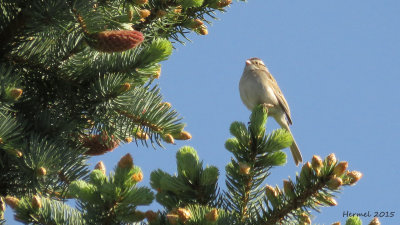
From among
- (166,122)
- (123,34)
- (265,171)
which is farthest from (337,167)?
(123,34)

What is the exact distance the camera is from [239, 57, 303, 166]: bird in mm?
5887

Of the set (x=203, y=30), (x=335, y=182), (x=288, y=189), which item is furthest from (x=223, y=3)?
Result: (x=335, y=182)

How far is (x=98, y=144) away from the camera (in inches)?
120

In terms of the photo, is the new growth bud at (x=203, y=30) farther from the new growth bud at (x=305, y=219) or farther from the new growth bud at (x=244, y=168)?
the new growth bud at (x=305, y=219)

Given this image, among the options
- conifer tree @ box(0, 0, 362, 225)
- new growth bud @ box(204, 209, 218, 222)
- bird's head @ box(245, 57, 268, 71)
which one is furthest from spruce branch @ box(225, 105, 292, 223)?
bird's head @ box(245, 57, 268, 71)

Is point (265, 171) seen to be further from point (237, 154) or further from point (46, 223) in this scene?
point (46, 223)

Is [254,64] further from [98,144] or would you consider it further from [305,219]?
[305,219]

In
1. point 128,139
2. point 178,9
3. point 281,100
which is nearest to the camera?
point 128,139

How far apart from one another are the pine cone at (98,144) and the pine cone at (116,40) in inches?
25.5

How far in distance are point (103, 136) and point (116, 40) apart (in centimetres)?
70

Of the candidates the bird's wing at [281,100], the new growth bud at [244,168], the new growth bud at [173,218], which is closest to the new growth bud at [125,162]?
the new growth bud at [173,218]

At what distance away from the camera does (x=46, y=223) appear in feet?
7.47

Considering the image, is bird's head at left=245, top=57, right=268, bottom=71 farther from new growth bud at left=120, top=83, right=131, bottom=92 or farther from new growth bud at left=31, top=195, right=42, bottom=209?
new growth bud at left=31, top=195, right=42, bottom=209

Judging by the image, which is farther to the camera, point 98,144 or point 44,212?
point 98,144
